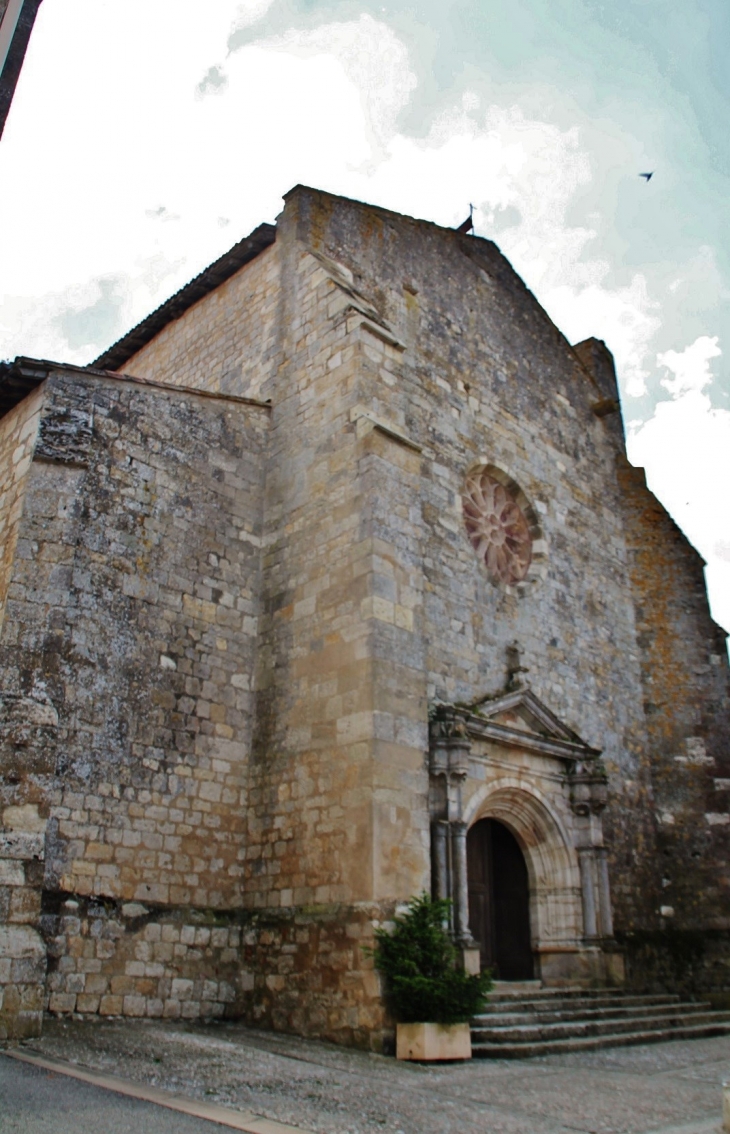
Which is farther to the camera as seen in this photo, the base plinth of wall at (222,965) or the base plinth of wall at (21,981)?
the base plinth of wall at (222,965)

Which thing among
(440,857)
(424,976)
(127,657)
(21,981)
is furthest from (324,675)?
(21,981)

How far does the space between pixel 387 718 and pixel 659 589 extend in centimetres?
751

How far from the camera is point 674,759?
1299cm

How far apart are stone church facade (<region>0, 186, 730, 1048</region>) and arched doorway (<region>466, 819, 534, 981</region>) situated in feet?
0.13

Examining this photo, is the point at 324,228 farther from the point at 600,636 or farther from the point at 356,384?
the point at 600,636

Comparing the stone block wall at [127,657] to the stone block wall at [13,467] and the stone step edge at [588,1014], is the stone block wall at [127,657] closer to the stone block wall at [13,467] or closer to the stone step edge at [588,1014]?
the stone block wall at [13,467]

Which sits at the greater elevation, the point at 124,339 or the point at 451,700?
the point at 124,339

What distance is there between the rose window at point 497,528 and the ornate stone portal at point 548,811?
184 centimetres

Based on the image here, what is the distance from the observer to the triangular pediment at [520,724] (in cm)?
945

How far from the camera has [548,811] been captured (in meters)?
10.4

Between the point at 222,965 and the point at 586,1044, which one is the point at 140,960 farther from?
the point at 586,1044

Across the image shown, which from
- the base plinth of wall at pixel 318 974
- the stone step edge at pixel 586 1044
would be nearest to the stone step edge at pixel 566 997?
the stone step edge at pixel 586 1044

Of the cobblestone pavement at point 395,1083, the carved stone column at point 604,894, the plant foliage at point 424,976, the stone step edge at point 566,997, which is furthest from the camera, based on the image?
the carved stone column at point 604,894

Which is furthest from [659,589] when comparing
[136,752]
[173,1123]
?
[173,1123]
